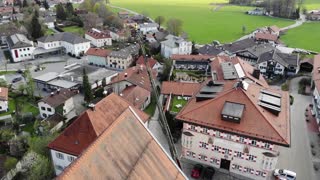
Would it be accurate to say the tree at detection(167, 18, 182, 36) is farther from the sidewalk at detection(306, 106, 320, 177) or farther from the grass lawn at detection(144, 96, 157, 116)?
the sidewalk at detection(306, 106, 320, 177)

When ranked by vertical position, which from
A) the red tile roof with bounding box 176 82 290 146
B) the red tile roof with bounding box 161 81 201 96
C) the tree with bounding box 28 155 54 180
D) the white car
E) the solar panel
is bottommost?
the white car

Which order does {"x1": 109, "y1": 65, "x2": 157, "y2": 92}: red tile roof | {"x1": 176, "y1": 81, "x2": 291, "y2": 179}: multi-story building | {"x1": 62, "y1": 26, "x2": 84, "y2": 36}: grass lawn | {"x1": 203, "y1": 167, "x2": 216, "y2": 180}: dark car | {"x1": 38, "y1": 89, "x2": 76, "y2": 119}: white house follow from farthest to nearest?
Result: 1. {"x1": 62, "y1": 26, "x2": 84, "y2": 36}: grass lawn
2. {"x1": 109, "y1": 65, "x2": 157, "y2": 92}: red tile roof
3. {"x1": 38, "y1": 89, "x2": 76, "y2": 119}: white house
4. {"x1": 203, "y1": 167, "x2": 216, "y2": 180}: dark car
5. {"x1": 176, "y1": 81, "x2": 291, "y2": 179}: multi-story building

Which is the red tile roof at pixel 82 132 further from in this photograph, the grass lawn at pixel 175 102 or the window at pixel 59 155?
the grass lawn at pixel 175 102

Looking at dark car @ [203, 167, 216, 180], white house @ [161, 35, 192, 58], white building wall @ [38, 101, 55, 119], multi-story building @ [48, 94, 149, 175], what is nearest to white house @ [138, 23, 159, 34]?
white house @ [161, 35, 192, 58]

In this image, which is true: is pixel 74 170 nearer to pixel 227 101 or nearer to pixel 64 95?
pixel 227 101

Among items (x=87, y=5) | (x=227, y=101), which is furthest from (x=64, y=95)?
(x=87, y=5)

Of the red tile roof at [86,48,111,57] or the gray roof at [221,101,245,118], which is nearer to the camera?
the gray roof at [221,101,245,118]

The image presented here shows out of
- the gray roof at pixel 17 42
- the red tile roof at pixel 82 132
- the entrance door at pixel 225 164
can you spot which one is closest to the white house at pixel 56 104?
the red tile roof at pixel 82 132
